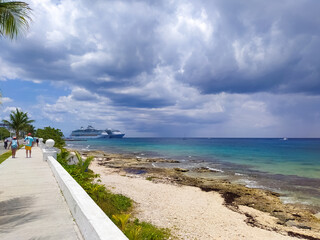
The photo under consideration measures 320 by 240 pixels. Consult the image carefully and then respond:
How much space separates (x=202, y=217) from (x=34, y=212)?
24.8 feet

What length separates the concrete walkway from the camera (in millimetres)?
4121

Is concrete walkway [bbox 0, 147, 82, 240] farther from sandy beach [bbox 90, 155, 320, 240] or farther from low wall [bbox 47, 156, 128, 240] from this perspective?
sandy beach [bbox 90, 155, 320, 240]

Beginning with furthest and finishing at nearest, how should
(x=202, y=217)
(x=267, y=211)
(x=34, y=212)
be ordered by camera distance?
(x=267, y=211) < (x=202, y=217) < (x=34, y=212)

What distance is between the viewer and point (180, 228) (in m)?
8.87

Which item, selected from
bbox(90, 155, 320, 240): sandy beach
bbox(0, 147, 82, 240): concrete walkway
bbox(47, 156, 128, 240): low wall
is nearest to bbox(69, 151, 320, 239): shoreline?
bbox(90, 155, 320, 240): sandy beach

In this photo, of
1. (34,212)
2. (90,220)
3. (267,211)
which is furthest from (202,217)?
(90,220)

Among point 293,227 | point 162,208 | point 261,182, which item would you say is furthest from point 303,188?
point 162,208

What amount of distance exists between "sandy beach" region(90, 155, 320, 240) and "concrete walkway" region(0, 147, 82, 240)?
14.6 ft

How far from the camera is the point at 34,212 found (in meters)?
5.19

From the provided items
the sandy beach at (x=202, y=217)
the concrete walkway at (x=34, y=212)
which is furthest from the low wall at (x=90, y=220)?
the sandy beach at (x=202, y=217)

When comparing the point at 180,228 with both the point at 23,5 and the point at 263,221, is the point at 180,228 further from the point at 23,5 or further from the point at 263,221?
the point at 23,5

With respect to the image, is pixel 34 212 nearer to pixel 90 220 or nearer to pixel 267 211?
pixel 90 220

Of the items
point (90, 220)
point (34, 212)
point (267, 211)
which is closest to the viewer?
point (90, 220)

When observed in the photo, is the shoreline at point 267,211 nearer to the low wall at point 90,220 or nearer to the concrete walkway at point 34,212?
the concrete walkway at point 34,212
